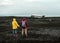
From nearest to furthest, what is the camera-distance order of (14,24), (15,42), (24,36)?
1. (15,42)
2. (14,24)
3. (24,36)

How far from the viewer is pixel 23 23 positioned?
68.3 ft

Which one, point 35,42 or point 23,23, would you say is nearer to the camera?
point 35,42

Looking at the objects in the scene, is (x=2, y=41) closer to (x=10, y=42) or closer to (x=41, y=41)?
(x=10, y=42)

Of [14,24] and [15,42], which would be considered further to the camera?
[14,24]

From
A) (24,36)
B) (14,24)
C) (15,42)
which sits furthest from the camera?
(24,36)

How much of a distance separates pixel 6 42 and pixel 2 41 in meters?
0.54

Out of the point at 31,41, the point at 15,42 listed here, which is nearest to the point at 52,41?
the point at 31,41

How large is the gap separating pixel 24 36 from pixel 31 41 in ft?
8.21

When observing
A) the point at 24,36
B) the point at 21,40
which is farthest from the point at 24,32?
the point at 21,40

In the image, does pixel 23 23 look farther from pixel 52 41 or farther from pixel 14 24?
pixel 52 41

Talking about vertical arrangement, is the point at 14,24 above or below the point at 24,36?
above

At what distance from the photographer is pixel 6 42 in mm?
18969

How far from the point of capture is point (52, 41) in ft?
64.1

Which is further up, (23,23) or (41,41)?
(23,23)
